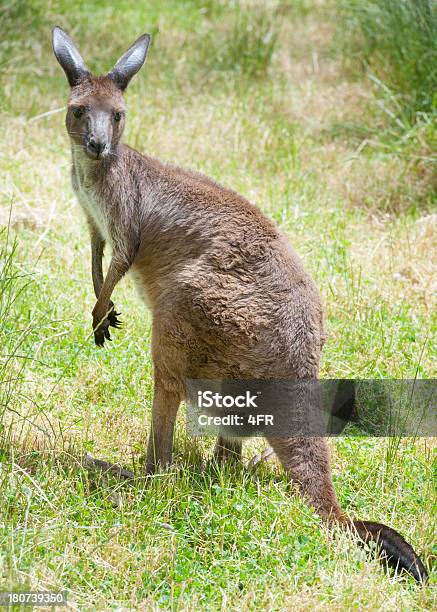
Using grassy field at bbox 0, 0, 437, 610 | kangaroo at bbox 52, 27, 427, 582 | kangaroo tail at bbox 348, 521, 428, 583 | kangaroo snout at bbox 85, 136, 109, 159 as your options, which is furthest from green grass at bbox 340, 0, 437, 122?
kangaroo tail at bbox 348, 521, 428, 583

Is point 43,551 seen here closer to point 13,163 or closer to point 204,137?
point 13,163

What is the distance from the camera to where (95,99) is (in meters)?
4.23

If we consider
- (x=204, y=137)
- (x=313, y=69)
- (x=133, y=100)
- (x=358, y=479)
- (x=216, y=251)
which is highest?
(x=313, y=69)

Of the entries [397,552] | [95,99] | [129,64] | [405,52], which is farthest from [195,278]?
[405,52]

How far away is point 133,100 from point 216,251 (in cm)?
472

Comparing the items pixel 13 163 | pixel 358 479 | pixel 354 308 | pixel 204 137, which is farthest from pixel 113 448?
pixel 204 137

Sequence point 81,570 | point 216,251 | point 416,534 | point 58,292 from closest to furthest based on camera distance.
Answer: point 81,570 → point 416,534 → point 216,251 → point 58,292

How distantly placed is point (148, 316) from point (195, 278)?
144 centimetres

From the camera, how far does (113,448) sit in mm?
4281

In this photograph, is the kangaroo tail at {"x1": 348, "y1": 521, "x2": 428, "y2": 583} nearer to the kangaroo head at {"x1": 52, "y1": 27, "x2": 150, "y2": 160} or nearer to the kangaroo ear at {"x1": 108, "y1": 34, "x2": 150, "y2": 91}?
the kangaroo head at {"x1": 52, "y1": 27, "x2": 150, "y2": 160}

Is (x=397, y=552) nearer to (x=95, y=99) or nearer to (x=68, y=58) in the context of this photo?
(x=95, y=99)

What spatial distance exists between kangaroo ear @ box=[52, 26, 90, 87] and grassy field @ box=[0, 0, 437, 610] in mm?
645

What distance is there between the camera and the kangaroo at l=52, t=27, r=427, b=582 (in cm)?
379

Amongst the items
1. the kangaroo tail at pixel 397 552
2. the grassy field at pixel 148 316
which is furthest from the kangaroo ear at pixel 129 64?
the kangaroo tail at pixel 397 552
